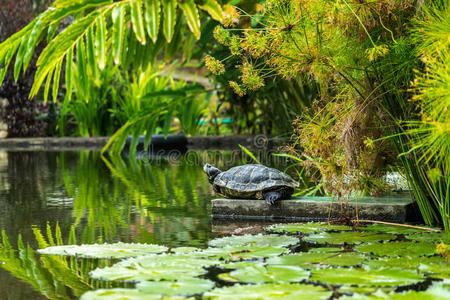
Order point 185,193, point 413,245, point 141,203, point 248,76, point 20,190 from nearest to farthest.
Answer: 1. point 413,245
2. point 248,76
3. point 141,203
4. point 185,193
5. point 20,190

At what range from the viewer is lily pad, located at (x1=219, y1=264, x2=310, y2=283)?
236 centimetres

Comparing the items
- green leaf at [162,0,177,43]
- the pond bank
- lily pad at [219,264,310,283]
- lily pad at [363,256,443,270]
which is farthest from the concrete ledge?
the pond bank

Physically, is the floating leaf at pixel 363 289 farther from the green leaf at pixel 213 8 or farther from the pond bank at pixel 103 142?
the pond bank at pixel 103 142

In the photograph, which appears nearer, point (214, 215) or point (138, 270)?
point (138, 270)

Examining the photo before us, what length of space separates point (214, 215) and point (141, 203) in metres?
0.87

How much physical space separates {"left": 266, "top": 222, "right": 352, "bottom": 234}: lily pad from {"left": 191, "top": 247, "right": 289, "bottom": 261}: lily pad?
50 cm

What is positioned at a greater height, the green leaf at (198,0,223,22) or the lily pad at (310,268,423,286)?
the green leaf at (198,0,223,22)

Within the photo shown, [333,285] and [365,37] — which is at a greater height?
[365,37]

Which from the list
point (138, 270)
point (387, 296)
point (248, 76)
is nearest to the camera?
point (387, 296)

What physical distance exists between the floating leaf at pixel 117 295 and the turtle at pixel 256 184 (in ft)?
5.99

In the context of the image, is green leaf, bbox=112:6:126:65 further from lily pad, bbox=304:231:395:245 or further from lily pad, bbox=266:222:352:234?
lily pad, bbox=304:231:395:245

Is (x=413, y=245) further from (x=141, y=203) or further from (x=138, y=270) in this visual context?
(x=141, y=203)

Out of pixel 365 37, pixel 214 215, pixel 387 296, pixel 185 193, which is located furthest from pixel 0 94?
pixel 387 296

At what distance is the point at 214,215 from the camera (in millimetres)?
4070
